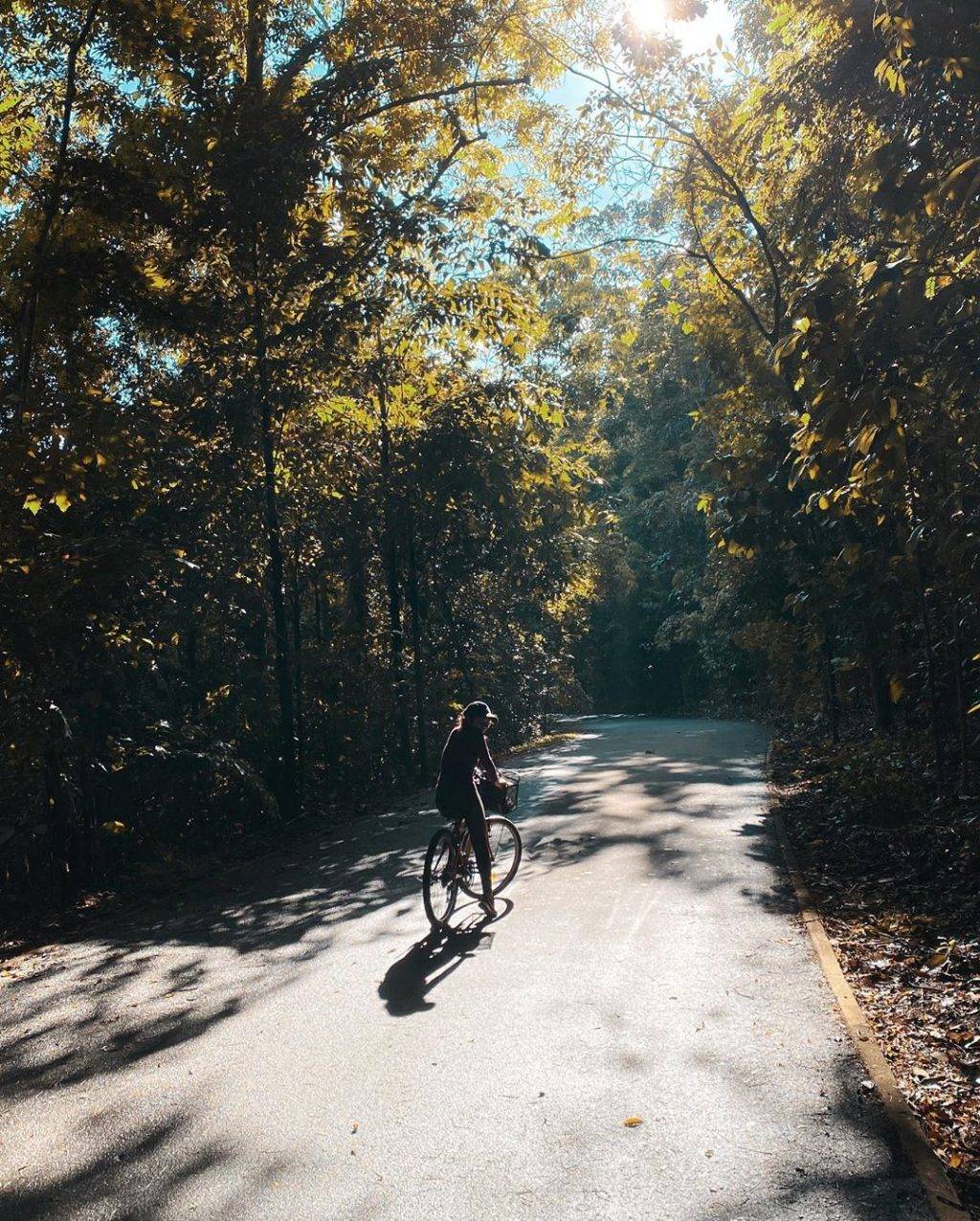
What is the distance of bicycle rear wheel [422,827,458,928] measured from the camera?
9605mm

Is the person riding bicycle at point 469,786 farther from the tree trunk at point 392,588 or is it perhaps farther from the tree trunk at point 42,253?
the tree trunk at point 392,588

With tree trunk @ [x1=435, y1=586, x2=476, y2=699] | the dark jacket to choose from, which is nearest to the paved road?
the dark jacket

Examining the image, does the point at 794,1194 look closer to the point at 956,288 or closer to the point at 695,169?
the point at 956,288

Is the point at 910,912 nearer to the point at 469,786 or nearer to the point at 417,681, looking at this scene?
the point at 469,786

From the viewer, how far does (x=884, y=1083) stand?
5.72m

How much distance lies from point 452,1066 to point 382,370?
15.9m

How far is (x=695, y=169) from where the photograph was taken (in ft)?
59.3

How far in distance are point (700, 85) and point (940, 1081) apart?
1522 centimetres

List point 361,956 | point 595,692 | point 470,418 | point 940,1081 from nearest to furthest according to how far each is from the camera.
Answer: point 940,1081 → point 361,956 → point 470,418 → point 595,692

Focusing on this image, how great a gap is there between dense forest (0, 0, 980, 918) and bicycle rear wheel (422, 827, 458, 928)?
153 inches

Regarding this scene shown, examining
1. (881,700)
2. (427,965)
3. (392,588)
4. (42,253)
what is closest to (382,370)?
(392,588)

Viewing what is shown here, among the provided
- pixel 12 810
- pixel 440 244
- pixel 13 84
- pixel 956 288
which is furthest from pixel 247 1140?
pixel 440 244

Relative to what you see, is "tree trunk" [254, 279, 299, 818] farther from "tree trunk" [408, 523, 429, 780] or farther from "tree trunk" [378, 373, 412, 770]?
"tree trunk" [408, 523, 429, 780]

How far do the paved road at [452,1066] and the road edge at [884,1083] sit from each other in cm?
9
